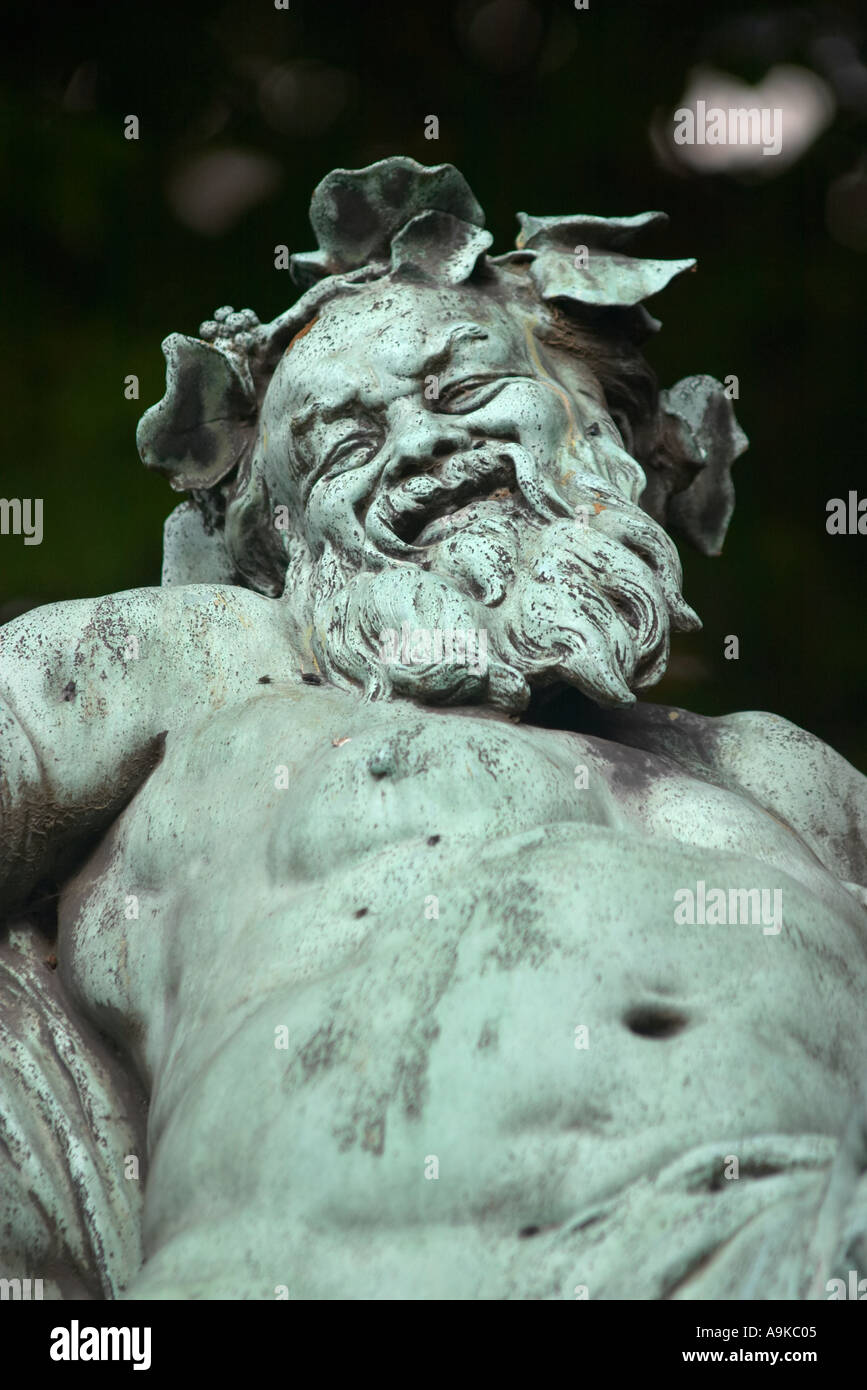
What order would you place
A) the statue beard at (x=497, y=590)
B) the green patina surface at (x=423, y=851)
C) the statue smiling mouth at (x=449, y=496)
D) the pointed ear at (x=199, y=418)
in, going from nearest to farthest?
the green patina surface at (x=423, y=851)
the statue beard at (x=497, y=590)
the statue smiling mouth at (x=449, y=496)
the pointed ear at (x=199, y=418)

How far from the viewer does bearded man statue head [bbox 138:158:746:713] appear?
2.13 metres

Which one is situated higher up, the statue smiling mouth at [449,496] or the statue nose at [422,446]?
the statue nose at [422,446]

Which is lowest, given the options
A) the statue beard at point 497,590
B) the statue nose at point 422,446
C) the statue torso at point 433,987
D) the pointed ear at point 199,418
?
the statue torso at point 433,987

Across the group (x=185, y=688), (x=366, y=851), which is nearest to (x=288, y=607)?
(x=185, y=688)

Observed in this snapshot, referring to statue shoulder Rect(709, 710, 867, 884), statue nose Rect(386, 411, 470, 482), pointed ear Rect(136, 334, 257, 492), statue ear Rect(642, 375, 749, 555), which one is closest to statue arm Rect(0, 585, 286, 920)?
statue nose Rect(386, 411, 470, 482)

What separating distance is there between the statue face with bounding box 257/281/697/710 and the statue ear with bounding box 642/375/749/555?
0.20 m

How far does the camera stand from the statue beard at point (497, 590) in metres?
2.11

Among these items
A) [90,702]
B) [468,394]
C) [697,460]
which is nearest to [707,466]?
[697,460]

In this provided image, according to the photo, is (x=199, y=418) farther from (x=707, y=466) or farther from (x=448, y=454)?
(x=707, y=466)

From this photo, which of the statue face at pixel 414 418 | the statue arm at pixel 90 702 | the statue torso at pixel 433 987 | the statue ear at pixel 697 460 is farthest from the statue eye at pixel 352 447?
the statue ear at pixel 697 460

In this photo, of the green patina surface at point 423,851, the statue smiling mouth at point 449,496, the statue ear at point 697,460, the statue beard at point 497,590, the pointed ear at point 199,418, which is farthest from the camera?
the statue ear at point 697,460

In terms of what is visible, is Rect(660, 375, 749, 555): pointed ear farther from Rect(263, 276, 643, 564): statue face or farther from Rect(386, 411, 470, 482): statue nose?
Rect(386, 411, 470, 482): statue nose

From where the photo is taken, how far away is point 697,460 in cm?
259

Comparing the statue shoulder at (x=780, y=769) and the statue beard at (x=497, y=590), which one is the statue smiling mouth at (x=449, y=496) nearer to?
the statue beard at (x=497, y=590)
